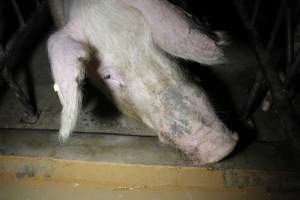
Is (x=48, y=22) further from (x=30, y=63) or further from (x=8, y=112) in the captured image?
(x=8, y=112)

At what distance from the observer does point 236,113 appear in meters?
2.10

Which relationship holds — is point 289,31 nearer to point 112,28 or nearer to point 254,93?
point 254,93

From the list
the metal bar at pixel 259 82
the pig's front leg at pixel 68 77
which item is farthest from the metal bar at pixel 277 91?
the pig's front leg at pixel 68 77

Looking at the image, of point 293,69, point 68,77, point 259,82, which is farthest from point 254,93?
point 68,77

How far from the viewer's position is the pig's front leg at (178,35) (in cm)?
140

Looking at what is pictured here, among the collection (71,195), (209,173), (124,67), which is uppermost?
(124,67)

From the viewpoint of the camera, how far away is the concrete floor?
1.70 meters

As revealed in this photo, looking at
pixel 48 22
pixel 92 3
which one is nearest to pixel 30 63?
pixel 48 22

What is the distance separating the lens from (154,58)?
4.75ft

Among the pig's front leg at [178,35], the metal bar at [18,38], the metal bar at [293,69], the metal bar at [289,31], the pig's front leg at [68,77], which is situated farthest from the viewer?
the metal bar at [18,38]

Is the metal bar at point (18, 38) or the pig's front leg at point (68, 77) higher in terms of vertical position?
the pig's front leg at point (68, 77)

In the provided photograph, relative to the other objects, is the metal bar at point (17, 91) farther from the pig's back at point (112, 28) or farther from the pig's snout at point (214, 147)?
the pig's snout at point (214, 147)

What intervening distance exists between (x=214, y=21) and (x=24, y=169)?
185 cm

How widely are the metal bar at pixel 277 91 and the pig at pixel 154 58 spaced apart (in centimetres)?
23
